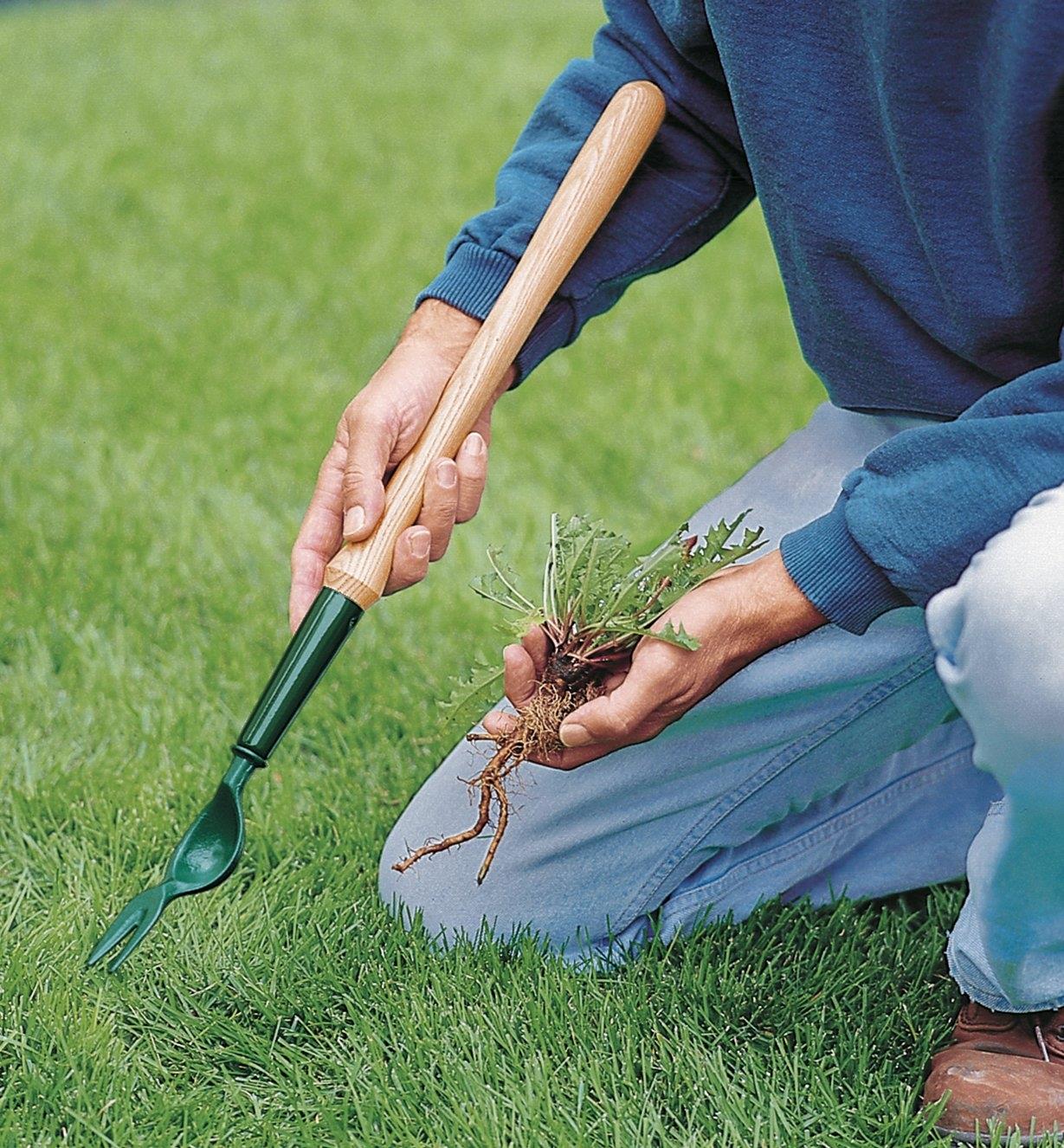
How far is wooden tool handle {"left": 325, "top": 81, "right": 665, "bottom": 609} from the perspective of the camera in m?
1.66

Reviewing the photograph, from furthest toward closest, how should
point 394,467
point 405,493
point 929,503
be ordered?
point 394,467 → point 405,493 → point 929,503

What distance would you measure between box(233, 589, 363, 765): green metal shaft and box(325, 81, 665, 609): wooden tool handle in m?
0.02

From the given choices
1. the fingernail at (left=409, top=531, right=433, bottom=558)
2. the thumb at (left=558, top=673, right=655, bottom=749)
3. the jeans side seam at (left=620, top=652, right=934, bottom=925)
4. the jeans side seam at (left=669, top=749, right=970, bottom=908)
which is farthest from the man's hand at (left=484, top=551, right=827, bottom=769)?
the jeans side seam at (left=669, top=749, right=970, bottom=908)

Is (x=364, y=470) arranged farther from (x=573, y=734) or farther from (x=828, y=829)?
(x=828, y=829)

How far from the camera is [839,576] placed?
4.97 feet

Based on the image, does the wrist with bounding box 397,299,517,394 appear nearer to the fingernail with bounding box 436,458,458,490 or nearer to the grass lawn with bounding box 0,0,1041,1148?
the fingernail with bounding box 436,458,458,490

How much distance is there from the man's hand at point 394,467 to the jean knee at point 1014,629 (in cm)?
59

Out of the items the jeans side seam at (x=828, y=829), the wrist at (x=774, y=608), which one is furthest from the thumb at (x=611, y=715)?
the jeans side seam at (x=828, y=829)

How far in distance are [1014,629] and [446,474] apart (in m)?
0.66

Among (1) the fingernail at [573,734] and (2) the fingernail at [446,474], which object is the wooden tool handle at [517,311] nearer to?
(2) the fingernail at [446,474]

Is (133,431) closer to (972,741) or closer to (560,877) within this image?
(560,877)

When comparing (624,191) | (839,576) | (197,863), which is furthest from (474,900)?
(624,191)

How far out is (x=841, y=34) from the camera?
1.60m

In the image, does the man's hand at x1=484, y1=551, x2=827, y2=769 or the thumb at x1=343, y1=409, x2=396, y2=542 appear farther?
the thumb at x1=343, y1=409, x2=396, y2=542
